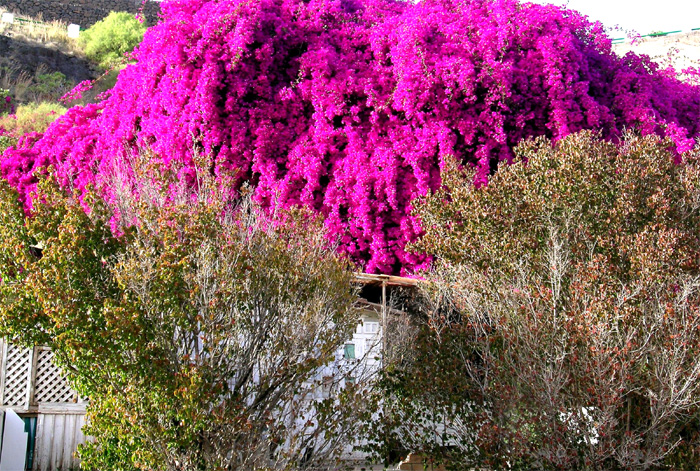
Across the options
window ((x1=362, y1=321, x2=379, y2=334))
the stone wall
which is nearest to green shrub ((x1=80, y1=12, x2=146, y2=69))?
the stone wall

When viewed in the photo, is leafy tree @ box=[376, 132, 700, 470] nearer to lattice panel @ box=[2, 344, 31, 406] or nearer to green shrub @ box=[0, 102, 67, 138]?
lattice panel @ box=[2, 344, 31, 406]

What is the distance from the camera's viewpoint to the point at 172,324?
5.98 meters

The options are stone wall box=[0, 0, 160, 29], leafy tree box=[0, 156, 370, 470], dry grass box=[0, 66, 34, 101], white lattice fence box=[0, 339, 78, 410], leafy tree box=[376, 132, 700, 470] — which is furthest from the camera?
stone wall box=[0, 0, 160, 29]

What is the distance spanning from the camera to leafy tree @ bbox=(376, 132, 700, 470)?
20.3 ft

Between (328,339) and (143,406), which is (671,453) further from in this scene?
(143,406)

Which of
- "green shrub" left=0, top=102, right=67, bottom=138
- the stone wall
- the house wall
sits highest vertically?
the stone wall

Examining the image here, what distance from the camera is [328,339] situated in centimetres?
662

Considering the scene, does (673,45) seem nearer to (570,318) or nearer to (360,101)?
(360,101)

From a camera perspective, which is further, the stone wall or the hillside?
the stone wall

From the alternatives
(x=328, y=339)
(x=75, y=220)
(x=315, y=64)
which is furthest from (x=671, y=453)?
(x=315, y=64)

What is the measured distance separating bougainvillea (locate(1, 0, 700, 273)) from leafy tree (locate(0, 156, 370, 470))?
15.8ft

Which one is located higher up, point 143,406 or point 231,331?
point 231,331

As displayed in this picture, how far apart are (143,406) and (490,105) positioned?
7.99 meters

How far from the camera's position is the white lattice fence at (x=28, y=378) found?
8.70 metres
